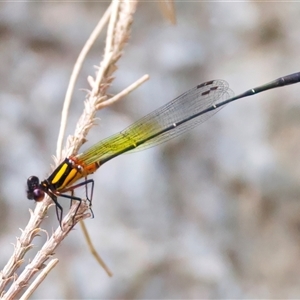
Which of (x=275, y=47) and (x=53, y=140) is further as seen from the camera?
(x=275, y=47)

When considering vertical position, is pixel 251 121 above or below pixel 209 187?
above

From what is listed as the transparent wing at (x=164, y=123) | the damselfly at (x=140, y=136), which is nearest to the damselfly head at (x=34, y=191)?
the damselfly at (x=140, y=136)

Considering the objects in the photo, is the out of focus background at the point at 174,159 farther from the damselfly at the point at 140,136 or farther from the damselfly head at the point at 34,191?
the damselfly head at the point at 34,191

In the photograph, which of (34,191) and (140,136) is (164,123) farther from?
(34,191)

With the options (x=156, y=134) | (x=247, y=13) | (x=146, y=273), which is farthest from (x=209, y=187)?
(x=156, y=134)

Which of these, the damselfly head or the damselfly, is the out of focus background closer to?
the damselfly

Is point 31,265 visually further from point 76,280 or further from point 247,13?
point 247,13

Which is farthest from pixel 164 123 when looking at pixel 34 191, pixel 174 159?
pixel 174 159
